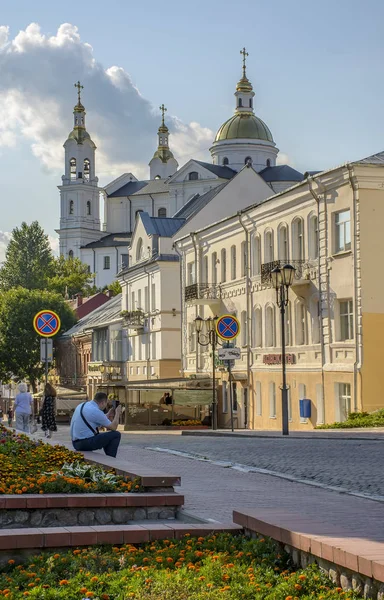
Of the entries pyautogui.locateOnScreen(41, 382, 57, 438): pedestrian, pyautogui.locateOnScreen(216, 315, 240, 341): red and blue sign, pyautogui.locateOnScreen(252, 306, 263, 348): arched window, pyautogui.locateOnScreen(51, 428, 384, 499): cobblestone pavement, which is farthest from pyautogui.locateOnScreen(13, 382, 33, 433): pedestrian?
pyautogui.locateOnScreen(252, 306, 263, 348): arched window

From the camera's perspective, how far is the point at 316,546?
25.1 ft

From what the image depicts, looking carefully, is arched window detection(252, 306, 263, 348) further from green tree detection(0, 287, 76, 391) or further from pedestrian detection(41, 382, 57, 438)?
green tree detection(0, 287, 76, 391)

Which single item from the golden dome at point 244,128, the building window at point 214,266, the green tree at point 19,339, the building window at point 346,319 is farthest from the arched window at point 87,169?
the building window at point 346,319

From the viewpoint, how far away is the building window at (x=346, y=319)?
3650cm

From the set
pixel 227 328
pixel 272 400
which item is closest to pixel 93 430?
pixel 227 328

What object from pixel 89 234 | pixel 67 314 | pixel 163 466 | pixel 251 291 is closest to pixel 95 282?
pixel 89 234

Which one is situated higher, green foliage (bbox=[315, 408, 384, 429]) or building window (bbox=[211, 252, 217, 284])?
building window (bbox=[211, 252, 217, 284])

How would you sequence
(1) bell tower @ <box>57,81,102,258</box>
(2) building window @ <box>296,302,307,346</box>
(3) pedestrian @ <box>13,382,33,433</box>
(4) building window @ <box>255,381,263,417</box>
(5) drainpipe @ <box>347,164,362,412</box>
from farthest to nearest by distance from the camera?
1. (1) bell tower @ <box>57,81,102,258</box>
2. (4) building window @ <box>255,381,263,417</box>
3. (2) building window @ <box>296,302,307,346</box>
4. (5) drainpipe @ <box>347,164,362,412</box>
5. (3) pedestrian @ <box>13,382,33,433</box>

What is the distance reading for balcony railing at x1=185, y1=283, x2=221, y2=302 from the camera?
5078cm

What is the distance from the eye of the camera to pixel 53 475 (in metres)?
11.9

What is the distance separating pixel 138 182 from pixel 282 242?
10133cm

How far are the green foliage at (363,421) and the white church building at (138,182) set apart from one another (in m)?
77.2

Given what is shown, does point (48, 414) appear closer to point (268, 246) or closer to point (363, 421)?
point (363, 421)

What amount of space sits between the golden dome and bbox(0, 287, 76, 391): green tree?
32389 mm
